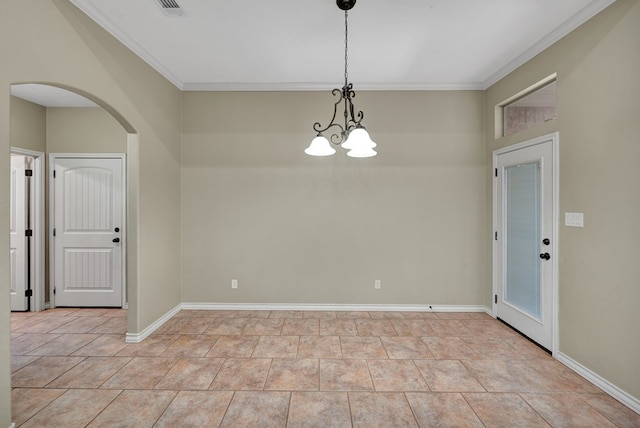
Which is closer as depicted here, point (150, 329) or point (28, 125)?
point (150, 329)

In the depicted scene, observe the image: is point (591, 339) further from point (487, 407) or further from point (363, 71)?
point (363, 71)

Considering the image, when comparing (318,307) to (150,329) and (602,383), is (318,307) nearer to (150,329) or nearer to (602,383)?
(150,329)

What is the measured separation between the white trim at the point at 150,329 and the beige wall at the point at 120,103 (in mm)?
58

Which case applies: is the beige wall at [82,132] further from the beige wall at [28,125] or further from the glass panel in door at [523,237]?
the glass panel in door at [523,237]

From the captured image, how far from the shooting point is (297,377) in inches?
98.1

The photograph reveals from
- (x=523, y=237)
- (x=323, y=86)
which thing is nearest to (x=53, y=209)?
(x=323, y=86)

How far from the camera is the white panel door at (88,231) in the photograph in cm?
417

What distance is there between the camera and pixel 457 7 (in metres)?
2.46

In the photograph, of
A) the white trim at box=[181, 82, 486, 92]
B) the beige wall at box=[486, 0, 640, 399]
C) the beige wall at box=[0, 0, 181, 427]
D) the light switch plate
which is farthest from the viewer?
the white trim at box=[181, 82, 486, 92]

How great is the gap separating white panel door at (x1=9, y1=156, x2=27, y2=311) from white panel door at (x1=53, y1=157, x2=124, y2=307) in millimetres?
343

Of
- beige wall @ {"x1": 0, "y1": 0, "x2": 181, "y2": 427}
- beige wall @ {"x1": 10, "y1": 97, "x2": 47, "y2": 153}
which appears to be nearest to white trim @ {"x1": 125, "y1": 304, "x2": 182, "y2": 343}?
beige wall @ {"x1": 0, "y1": 0, "x2": 181, "y2": 427}

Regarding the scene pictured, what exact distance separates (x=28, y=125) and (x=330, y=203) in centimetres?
409

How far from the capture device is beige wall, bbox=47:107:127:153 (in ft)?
13.7

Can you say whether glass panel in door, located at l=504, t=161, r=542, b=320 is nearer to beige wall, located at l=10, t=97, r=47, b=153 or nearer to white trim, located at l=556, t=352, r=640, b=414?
white trim, located at l=556, t=352, r=640, b=414
